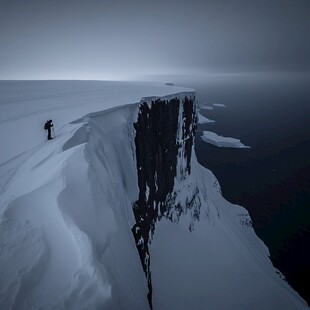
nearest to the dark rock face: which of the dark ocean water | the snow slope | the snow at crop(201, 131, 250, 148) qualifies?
the snow slope

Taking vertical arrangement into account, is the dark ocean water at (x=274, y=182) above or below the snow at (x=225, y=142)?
below

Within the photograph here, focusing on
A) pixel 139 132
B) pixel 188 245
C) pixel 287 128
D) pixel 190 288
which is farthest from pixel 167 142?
pixel 287 128

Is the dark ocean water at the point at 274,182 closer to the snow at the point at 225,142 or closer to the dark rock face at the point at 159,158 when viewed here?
the snow at the point at 225,142

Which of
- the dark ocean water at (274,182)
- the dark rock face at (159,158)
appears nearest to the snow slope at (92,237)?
the dark rock face at (159,158)

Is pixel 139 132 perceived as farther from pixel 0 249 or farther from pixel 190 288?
pixel 0 249

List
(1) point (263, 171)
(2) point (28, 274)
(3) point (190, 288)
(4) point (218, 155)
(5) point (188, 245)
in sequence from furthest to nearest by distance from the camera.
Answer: (4) point (218, 155) → (1) point (263, 171) → (5) point (188, 245) → (3) point (190, 288) → (2) point (28, 274)

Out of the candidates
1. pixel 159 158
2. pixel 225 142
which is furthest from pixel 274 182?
pixel 159 158

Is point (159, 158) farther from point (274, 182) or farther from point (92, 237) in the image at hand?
point (274, 182)
